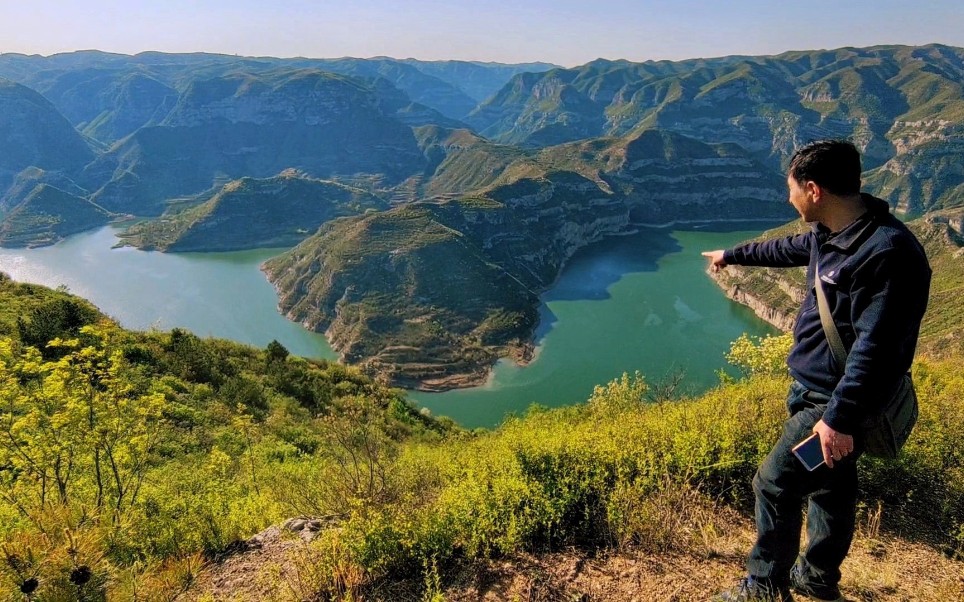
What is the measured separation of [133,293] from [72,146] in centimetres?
12099

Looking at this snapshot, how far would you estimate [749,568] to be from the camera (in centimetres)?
256

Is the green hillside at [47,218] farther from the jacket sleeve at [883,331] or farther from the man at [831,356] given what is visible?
the jacket sleeve at [883,331]

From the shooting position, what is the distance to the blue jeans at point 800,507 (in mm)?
2285

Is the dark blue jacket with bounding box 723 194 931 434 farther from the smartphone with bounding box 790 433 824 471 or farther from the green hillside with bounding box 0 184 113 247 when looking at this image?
the green hillside with bounding box 0 184 113 247

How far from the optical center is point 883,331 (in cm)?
182

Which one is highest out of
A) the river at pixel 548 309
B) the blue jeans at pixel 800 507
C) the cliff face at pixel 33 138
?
the cliff face at pixel 33 138

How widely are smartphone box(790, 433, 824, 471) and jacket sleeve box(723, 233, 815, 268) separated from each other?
37.6 inches

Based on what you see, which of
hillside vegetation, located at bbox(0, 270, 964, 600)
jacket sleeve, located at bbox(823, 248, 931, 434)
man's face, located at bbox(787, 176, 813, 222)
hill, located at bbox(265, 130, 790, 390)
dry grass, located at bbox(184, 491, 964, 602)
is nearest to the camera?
jacket sleeve, located at bbox(823, 248, 931, 434)

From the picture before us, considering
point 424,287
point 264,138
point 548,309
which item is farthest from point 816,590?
point 264,138

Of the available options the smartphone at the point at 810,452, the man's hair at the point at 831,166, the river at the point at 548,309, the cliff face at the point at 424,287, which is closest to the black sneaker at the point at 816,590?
the smartphone at the point at 810,452

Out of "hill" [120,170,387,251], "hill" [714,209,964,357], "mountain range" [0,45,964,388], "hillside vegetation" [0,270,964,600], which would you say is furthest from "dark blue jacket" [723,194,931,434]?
"hill" [120,170,387,251]

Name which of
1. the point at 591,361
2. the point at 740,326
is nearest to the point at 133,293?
the point at 591,361

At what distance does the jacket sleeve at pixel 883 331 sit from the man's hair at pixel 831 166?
402 millimetres

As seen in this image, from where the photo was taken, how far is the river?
161 feet
